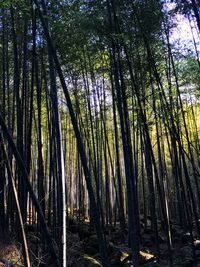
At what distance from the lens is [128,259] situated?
273 inches

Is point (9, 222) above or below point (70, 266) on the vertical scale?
above

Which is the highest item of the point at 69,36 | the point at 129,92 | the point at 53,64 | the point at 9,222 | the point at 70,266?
the point at 69,36

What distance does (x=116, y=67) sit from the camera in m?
4.93

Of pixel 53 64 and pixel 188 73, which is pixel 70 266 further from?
pixel 188 73

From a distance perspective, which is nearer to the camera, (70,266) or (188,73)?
(70,266)

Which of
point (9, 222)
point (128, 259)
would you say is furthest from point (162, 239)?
point (9, 222)

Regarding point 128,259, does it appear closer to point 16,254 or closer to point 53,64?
point 16,254

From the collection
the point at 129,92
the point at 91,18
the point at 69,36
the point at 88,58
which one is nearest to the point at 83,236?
the point at 129,92

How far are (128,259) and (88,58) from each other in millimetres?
4872

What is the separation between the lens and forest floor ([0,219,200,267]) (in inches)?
252

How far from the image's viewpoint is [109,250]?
774cm

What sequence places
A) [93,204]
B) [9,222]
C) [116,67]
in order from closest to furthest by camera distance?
1. [93,204]
2. [116,67]
3. [9,222]

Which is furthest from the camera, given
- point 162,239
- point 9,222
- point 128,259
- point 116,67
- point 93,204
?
point 162,239

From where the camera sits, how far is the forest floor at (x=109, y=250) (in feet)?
21.0
